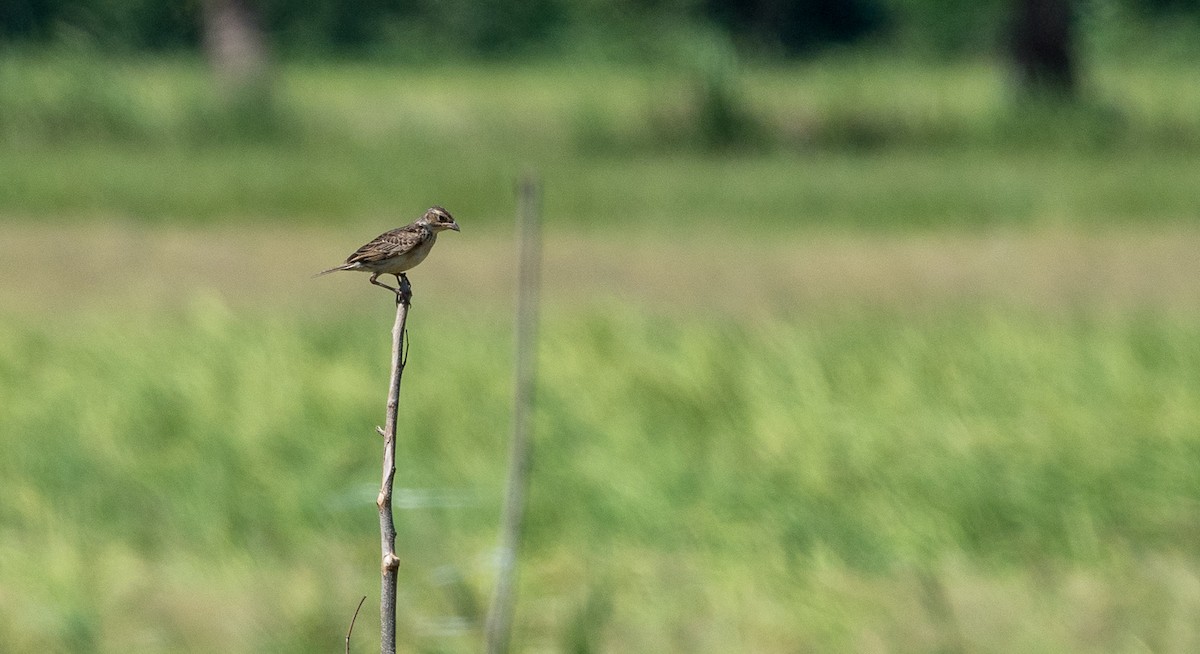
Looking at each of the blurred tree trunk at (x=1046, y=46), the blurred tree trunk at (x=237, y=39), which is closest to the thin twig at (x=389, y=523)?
the blurred tree trunk at (x=1046, y=46)

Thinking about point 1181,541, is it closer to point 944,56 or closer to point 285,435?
point 285,435

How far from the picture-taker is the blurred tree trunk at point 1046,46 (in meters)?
16.9

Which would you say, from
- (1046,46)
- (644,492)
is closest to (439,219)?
(644,492)

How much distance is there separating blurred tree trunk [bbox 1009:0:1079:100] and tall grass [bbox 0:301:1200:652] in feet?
34.9

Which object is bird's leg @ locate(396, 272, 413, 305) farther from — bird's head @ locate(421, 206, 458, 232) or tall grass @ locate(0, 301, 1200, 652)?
tall grass @ locate(0, 301, 1200, 652)

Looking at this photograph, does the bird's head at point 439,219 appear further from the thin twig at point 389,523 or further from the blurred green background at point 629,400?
the blurred green background at point 629,400

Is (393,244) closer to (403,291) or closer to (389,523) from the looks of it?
(403,291)

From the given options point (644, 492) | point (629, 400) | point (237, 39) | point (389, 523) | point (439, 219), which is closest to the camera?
point (389, 523)

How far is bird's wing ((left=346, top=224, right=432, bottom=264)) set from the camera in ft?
6.22

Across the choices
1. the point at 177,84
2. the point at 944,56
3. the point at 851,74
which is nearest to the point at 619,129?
the point at 851,74

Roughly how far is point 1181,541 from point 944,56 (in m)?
29.0

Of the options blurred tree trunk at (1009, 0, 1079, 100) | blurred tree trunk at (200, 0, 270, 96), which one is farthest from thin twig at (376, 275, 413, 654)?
blurred tree trunk at (200, 0, 270, 96)

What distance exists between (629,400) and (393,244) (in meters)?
3.97

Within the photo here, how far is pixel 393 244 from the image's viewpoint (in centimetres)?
192
